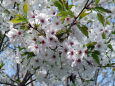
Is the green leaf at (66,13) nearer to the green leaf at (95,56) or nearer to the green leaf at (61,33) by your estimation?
the green leaf at (61,33)

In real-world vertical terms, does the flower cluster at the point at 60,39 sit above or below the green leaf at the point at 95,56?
above

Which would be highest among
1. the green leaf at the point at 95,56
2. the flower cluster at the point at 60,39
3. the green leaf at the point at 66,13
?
the green leaf at the point at 66,13

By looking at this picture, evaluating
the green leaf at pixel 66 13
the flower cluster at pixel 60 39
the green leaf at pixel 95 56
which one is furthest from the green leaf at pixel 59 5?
the green leaf at pixel 95 56

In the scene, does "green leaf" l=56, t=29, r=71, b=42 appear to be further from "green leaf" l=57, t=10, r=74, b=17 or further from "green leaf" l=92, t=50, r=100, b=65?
"green leaf" l=92, t=50, r=100, b=65

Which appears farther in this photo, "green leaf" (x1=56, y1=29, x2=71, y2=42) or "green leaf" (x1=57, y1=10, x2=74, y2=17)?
"green leaf" (x1=56, y1=29, x2=71, y2=42)

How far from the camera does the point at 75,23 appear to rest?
2.11m

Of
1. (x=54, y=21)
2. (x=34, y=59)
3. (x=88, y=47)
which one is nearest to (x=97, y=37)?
(x=88, y=47)

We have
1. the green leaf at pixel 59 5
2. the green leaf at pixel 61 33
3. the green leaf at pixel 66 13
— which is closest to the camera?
the green leaf at pixel 66 13

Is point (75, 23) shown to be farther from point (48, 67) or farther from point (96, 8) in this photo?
point (48, 67)

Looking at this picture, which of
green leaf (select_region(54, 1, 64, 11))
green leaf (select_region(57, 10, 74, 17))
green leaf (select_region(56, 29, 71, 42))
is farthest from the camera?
green leaf (select_region(54, 1, 64, 11))

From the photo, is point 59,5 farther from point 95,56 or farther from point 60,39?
point 95,56

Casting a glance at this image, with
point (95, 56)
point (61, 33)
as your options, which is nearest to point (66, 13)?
point (61, 33)

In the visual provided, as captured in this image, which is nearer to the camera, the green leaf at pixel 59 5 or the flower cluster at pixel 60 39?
the flower cluster at pixel 60 39

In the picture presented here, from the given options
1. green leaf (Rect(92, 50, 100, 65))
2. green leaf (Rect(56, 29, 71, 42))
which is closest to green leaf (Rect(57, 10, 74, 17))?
green leaf (Rect(56, 29, 71, 42))
